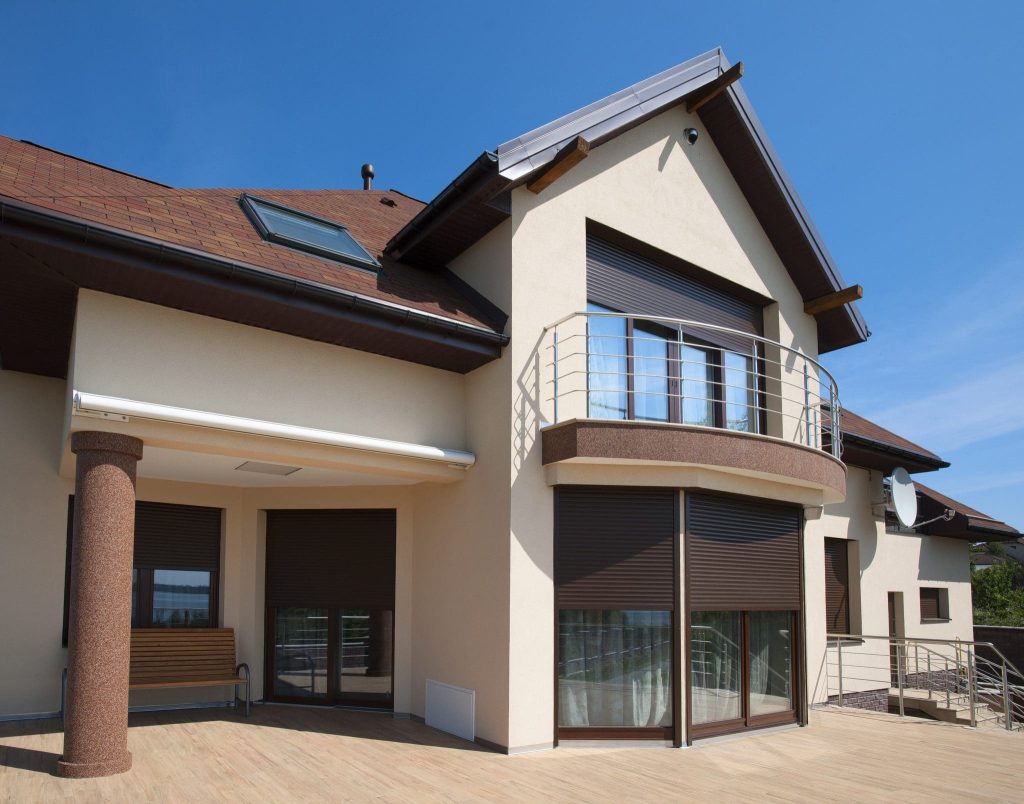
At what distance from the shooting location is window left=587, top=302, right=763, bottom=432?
9.86m

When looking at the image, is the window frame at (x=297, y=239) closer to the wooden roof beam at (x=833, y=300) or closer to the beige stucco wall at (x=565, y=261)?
the beige stucco wall at (x=565, y=261)

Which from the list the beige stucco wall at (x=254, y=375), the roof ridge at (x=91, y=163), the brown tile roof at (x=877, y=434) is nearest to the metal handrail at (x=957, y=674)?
the brown tile roof at (x=877, y=434)

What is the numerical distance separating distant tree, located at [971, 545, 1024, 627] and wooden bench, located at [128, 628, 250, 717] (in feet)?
86.8

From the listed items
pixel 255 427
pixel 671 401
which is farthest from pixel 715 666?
pixel 255 427

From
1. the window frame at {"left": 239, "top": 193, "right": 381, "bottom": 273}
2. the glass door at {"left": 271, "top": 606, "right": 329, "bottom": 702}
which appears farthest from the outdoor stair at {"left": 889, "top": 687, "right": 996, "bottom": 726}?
the window frame at {"left": 239, "top": 193, "right": 381, "bottom": 273}

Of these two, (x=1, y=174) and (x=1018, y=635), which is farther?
(x=1018, y=635)

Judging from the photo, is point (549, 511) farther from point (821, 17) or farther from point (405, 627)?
point (821, 17)

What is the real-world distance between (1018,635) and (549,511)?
16.2m

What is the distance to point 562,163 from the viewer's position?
9.22m

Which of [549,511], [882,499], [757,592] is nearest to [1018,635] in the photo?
[882,499]

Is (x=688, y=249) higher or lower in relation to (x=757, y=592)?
higher

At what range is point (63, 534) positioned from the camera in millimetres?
10188

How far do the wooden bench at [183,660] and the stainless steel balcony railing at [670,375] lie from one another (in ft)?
17.7

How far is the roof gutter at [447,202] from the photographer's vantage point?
8.80 meters
